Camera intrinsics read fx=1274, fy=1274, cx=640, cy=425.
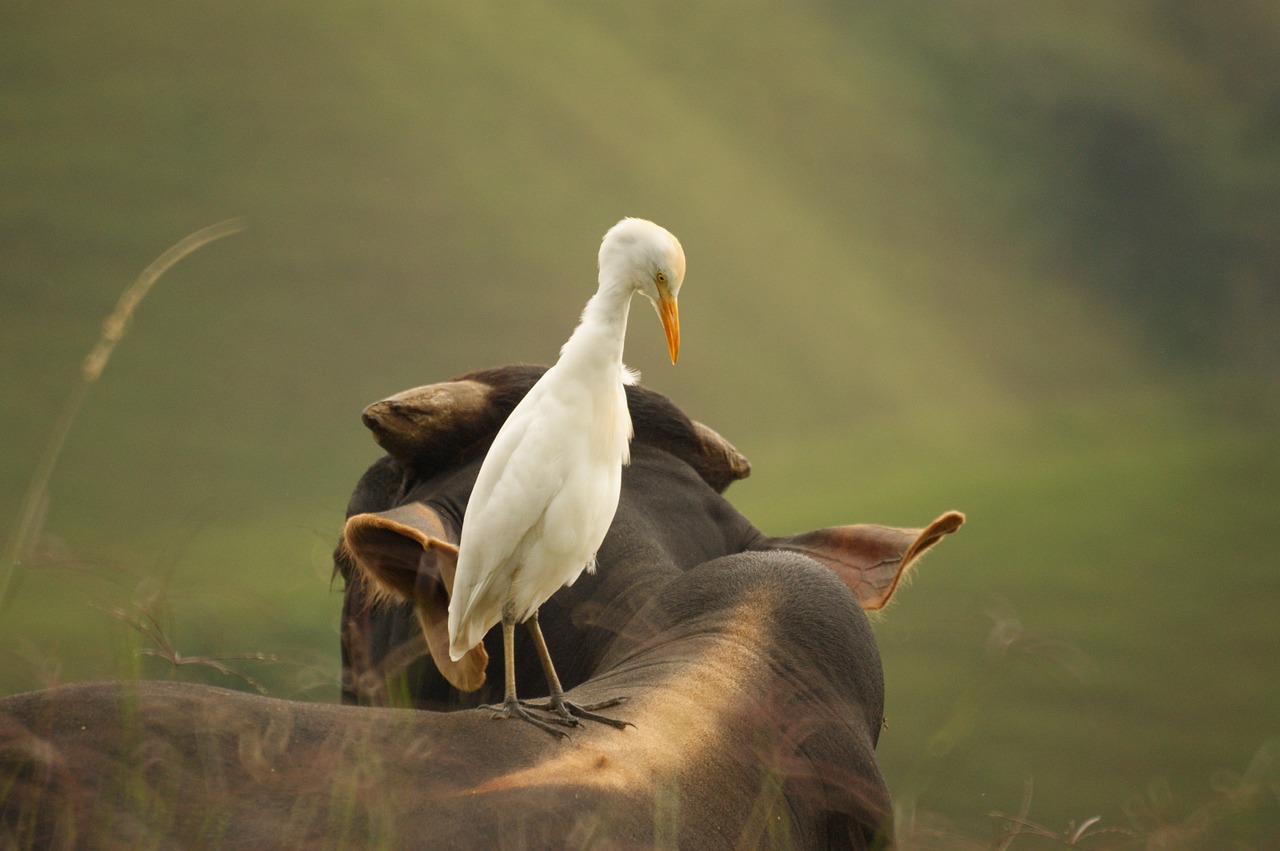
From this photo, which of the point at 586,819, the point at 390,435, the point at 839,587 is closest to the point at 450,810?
the point at 586,819

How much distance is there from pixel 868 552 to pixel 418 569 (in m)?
1.49

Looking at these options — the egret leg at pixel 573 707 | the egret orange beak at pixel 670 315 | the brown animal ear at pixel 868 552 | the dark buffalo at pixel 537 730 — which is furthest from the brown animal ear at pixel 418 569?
the brown animal ear at pixel 868 552

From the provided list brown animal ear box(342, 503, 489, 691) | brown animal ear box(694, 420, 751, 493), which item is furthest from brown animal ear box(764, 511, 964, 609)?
brown animal ear box(342, 503, 489, 691)

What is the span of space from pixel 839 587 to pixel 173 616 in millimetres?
1624

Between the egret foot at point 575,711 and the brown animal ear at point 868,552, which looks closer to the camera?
the egret foot at point 575,711

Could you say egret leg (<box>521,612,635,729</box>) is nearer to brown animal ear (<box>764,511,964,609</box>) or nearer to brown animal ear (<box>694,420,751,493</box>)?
brown animal ear (<box>764,511,964,609</box>)

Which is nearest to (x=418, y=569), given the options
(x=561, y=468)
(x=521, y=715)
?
(x=561, y=468)

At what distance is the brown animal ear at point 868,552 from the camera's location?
3.53 m

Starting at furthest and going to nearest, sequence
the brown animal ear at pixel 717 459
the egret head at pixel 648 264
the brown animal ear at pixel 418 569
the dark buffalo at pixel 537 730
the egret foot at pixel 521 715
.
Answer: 1. the brown animal ear at pixel 717 459
2. the egret head at pixel 648 264
3. the brown animal ear at pixel 418 569
4. the egret foot at pixel 521 715
5. the dark buffalo at pixel 537 730

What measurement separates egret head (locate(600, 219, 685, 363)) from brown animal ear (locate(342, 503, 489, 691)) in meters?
0.71

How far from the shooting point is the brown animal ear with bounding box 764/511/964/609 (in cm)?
353

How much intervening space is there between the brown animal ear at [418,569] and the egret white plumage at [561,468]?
51 millimetres

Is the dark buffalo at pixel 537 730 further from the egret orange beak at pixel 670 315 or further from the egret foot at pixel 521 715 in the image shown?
the egret orange beak at pixel 670 315

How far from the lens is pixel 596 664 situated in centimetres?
356
